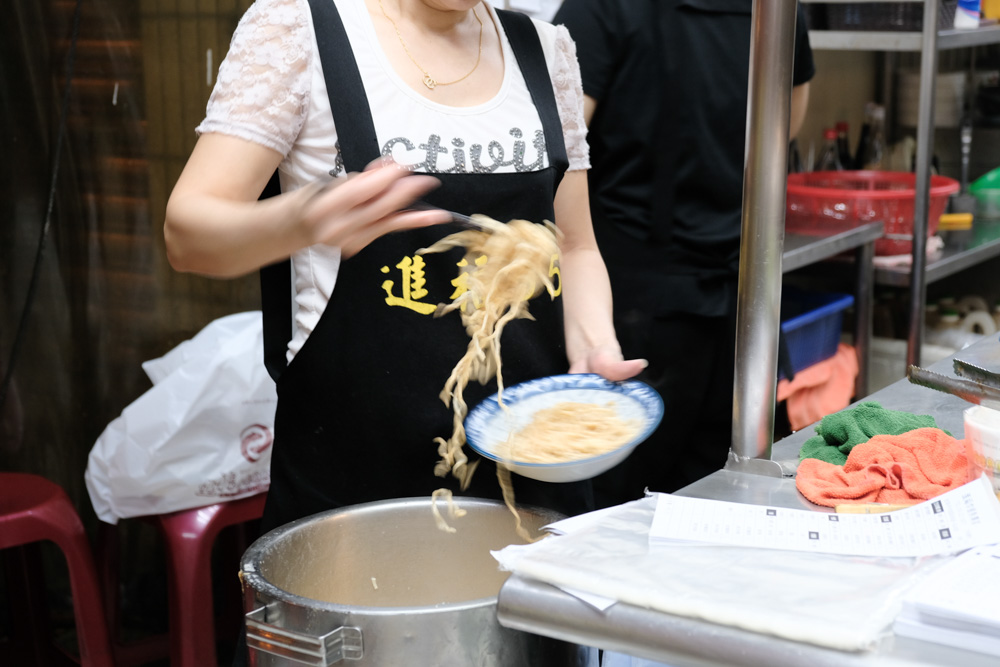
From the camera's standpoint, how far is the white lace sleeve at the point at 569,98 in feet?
5.89

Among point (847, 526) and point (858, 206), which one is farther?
point (858, 206)

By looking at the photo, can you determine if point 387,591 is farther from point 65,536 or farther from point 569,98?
point 65,536

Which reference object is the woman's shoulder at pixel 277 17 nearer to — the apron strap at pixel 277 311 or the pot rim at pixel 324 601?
the apron strap at pixel 277 311

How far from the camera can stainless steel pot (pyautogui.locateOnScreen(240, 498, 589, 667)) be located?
3.30 ft

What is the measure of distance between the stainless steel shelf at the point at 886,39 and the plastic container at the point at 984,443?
2477 millimetres

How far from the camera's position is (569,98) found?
1.81 m

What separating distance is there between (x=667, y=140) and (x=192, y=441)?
1.29m

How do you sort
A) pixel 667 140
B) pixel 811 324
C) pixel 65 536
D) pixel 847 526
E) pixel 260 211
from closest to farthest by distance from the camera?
pixel 847 526, pixel 260 211, pixel 65 536, pixel 667 140, pixel 811 324

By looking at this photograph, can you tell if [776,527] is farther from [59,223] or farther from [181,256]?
[59,223]

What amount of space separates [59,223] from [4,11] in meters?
0.51

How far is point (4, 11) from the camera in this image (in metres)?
2.47

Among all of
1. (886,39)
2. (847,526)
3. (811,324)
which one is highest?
(886,39)

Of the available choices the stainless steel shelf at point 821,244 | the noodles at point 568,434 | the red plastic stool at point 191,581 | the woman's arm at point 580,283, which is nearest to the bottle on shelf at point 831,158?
the stainless steel shelf at point 821,244

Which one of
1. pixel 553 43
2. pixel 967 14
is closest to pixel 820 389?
pixel 967 14
